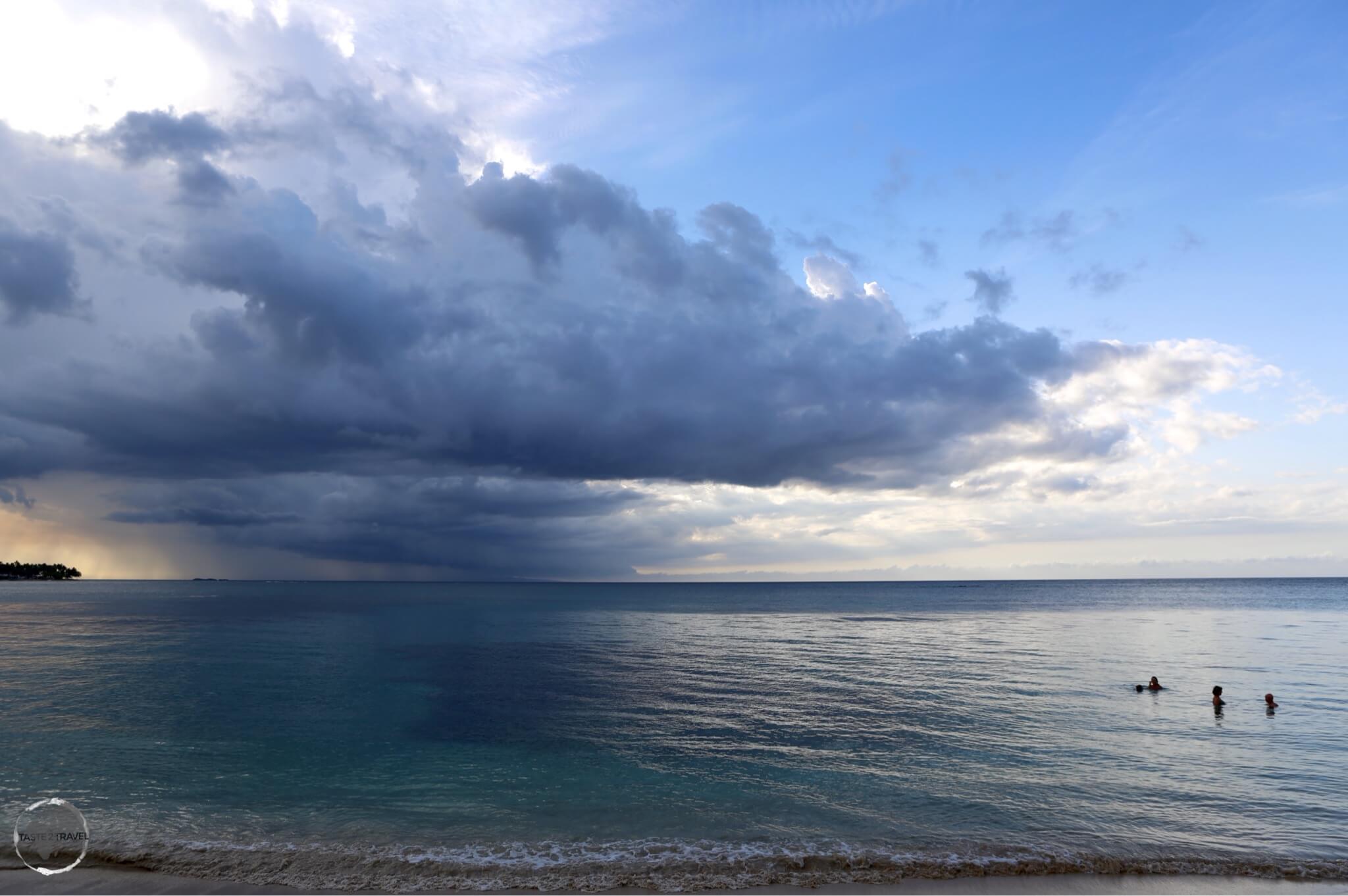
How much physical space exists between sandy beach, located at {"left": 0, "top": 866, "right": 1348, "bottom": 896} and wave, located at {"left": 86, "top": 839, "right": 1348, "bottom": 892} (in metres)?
0.25

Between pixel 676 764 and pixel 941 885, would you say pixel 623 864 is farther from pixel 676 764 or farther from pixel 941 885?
pixel 676 764

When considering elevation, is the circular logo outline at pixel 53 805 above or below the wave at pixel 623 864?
above

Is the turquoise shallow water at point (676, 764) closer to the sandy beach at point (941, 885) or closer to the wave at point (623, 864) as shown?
the wave at point (623, 864)

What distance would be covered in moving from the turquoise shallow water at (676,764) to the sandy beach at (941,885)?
490mm

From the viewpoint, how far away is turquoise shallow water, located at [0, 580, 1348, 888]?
17.0 meters

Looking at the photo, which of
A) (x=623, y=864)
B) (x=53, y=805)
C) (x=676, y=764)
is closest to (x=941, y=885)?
(x=623, y=864)

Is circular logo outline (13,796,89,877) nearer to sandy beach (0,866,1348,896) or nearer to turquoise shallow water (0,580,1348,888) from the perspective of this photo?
sandy beach (0,866,1348,896)

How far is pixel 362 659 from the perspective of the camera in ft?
186

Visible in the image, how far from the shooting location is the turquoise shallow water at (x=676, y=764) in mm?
16953

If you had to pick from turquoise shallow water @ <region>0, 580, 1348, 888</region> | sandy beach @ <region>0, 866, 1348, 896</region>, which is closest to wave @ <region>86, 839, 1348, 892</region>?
turquoise shallow water @ <region>0, 580, 1348, 888</region>

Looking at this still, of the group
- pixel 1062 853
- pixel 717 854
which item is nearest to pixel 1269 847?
pixel 1062 853

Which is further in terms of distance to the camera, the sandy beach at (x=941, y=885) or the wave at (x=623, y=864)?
the wave at (x=623, y=864)

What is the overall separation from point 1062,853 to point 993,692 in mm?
24414

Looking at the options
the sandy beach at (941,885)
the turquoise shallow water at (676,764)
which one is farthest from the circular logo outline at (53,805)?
the turquoise shallow water at (676,764)
